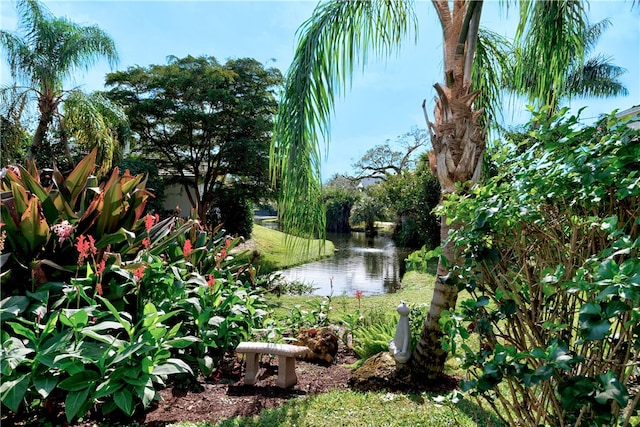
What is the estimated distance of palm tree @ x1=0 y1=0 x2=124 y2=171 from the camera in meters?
11.1

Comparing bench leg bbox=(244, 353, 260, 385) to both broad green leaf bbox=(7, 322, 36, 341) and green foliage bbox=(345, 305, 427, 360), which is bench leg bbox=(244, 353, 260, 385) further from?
broad green leaf bbox=(7, 322, 36, 341)

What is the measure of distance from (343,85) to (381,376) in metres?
2.43

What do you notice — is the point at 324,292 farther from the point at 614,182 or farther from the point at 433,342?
the point at 614,182

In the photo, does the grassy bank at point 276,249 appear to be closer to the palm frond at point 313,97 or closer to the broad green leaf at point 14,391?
the palm frond at point 313,97

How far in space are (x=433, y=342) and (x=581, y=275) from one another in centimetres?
209

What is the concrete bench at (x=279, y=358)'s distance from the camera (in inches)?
119

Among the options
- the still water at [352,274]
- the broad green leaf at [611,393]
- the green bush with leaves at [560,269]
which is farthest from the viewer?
the still water at [352,274]

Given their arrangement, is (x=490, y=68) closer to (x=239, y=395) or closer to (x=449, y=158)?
(x=449, y=158)

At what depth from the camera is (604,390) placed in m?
1.05

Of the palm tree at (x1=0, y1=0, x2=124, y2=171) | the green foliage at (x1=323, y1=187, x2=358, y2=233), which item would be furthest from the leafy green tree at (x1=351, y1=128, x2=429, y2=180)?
the palm tree at (x1=0, y1=0, x2=124, y2=171)

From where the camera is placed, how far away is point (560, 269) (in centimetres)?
128

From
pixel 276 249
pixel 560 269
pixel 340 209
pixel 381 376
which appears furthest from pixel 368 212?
pixel 560 269

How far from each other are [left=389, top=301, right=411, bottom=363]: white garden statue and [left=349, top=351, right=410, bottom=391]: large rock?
72 millimetres

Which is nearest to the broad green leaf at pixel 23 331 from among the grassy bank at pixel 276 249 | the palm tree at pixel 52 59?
the grassy bank at pixel 276 249
